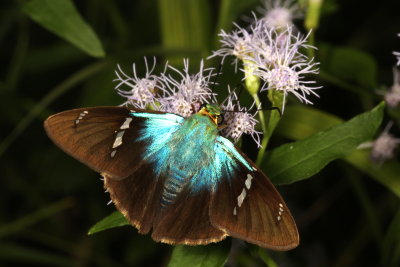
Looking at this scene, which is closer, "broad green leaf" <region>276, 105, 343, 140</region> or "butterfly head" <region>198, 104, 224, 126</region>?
"butterfly head" <region>198, 104, 224, 126</region>

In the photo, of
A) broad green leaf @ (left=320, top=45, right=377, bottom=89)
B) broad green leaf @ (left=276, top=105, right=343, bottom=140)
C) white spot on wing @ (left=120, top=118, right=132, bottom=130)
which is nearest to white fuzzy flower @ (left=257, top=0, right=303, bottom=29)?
broad green leaf @ (left=320, top=45, right=377, bottom=89)

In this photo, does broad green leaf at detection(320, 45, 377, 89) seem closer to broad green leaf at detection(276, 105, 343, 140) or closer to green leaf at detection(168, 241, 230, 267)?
broad green leaf at detection(276, 105, 343, 140)

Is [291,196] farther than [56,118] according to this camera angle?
Yes

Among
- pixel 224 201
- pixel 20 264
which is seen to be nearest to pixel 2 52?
pixel 20 264

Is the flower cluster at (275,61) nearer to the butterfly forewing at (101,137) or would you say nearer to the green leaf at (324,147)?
the green leaf at (324,147)

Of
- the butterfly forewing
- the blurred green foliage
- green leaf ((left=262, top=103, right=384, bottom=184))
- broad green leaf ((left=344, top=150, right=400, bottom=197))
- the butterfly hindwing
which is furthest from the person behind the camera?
the blurred green foliage

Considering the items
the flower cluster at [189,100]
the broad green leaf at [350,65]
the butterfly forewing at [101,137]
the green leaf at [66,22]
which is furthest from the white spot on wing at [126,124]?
the broad green leaf at [350,65]

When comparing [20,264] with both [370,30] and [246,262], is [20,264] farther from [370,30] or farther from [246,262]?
[370,30]
